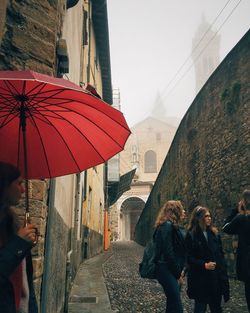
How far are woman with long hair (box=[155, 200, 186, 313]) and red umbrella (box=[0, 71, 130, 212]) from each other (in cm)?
140

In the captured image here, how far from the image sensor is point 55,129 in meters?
2.21

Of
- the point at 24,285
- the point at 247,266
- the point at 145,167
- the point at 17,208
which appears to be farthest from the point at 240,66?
the point at 145,167

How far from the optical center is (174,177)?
12805 millimetres

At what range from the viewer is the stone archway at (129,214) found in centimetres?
3612

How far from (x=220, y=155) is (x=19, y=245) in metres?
7.59

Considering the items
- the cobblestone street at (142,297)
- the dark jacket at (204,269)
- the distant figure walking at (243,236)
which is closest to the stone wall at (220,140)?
the cobblestone street at (142,297)

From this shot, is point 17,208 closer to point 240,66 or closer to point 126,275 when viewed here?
A: point 126,275

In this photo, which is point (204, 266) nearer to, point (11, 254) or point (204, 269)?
point (204, 269)

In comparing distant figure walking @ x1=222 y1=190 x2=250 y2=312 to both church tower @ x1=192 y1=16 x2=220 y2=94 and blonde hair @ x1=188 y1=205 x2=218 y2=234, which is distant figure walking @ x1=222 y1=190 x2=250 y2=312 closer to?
blonde hair @ x1=188 y1=205 x2=218 y2=234

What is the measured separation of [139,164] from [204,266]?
37.8 m

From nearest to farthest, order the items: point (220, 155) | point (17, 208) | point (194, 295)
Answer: point (17, 208), point (194, 295), point (220, 155)

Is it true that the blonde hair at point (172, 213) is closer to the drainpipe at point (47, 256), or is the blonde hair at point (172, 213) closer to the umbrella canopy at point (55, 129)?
the drainpipe at point (47, 256)

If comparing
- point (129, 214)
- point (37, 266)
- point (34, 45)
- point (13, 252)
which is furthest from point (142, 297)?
point (129, 214)

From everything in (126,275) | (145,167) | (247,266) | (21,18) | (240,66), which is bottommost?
(126,275)
